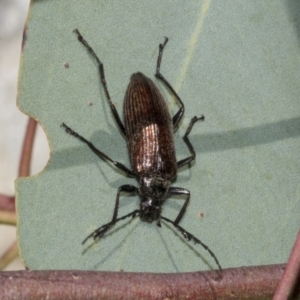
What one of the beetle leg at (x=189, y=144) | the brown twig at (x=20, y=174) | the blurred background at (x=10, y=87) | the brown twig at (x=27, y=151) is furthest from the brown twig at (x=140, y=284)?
the blurred background at (x=10, y=87)

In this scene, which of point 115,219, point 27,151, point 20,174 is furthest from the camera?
point 27,151

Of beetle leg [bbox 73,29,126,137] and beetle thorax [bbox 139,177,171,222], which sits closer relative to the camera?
beetle leg [bbox 73,29,126,137]

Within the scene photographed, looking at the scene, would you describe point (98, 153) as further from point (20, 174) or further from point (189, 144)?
point (20, 174)

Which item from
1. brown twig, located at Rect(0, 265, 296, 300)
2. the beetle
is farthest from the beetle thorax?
brown twig, located at Rect(0, 265, 296, 300)

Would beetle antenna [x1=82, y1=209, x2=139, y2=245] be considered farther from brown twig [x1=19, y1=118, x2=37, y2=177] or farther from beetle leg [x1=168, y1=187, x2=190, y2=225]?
brown twig [x1=19, y1=118, x2=37, y2=177]

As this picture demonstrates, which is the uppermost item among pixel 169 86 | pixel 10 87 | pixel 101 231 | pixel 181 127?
pixel 169 86

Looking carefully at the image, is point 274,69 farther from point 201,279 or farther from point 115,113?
point 201,279

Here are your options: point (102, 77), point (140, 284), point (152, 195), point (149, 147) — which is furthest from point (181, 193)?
point (140, 284)
